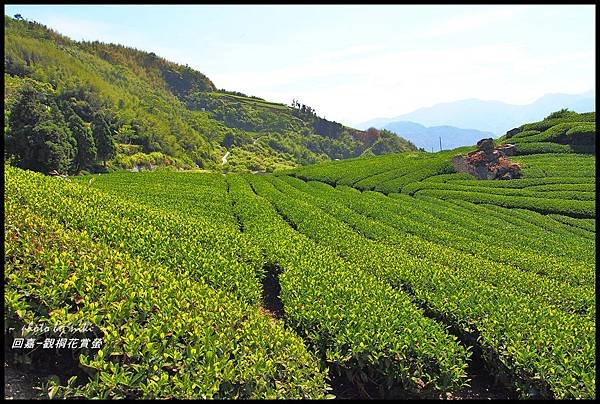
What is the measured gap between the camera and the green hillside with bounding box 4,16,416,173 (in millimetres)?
34562

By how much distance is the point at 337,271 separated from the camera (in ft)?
30.3

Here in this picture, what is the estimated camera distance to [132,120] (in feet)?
240

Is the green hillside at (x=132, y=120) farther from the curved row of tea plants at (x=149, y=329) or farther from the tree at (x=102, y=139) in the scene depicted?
the curved row of tea plants at (x=149, y=329)

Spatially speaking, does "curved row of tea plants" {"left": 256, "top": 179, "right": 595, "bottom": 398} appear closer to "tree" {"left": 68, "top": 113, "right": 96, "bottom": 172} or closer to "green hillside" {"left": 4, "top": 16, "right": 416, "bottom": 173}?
"green hillside" {"left": 4, "top": 16, "right": 416, "bottom": 173}

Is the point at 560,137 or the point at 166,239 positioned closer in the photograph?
the point at 166,239

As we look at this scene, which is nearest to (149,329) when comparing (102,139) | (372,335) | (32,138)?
(372,335)

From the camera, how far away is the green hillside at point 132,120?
3456cm

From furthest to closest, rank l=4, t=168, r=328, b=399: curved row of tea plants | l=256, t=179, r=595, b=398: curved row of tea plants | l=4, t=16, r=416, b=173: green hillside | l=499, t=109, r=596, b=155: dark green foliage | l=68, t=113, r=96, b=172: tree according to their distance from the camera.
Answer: l=499, t=109, r=596, b=155: dark green foliage, l=68, t=113, r=96, b=172: tree, l=4, t=16, r=416, b=173: green hillside, l=256, t=179, r=595, b=398: curved row of tea plants, l=4, t=168, r=328, b=399: curved row of tea plants

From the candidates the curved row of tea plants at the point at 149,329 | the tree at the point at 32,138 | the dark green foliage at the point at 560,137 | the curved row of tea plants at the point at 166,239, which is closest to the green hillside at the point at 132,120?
the tree at the point at 32,138

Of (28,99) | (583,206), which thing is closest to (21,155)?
(28,99)

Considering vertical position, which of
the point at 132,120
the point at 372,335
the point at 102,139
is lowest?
the point at 372,335

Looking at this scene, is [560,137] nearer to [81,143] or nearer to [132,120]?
[81,143]

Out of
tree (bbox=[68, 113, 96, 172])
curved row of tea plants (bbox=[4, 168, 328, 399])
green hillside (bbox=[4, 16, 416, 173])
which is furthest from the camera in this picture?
tree (bbox=[68, 113, 96, 172])

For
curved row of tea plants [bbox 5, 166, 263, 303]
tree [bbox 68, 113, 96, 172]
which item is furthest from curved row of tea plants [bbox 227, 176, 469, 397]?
tree [bbox 68, 113, 96, 172]
